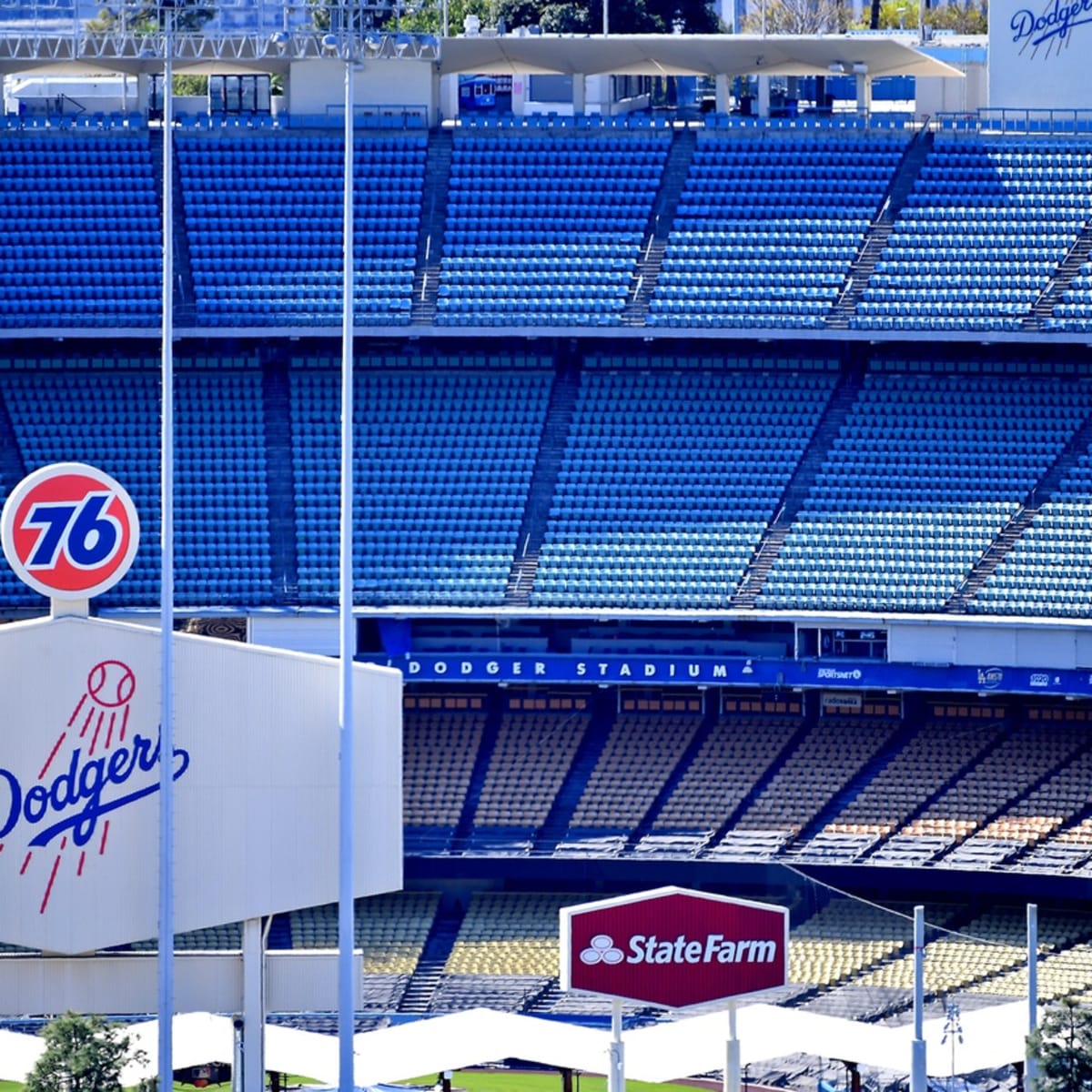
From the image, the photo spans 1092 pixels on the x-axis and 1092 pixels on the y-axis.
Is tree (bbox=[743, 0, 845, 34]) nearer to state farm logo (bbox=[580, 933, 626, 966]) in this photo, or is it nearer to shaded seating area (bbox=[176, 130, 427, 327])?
shaded seating area (bbox=[176, 130, 427, 327])

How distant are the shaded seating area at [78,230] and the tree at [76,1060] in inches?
883

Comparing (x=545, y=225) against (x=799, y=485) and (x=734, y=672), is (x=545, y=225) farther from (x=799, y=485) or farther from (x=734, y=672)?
(x=734, y=672)

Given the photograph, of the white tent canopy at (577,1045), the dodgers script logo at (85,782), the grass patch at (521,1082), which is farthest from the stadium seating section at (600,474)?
the dodgers script logo at (85,782)

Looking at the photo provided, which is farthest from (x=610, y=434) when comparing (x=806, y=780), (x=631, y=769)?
(x=806, y=780)

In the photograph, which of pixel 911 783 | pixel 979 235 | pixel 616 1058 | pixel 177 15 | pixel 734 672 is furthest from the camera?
pixel 979 235

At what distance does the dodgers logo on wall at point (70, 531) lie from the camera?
30.4 meters

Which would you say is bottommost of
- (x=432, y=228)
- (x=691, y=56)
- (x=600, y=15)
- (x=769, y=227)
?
(x=769, y=227)

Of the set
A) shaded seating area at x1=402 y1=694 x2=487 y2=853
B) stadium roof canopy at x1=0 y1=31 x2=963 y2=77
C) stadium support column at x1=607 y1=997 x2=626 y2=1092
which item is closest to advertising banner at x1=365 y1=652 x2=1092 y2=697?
shaded seating area at x1=402 y1=694 x2=487 y2=853

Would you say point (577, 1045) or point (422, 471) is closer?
point (577, 1045)

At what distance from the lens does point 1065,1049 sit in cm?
3344

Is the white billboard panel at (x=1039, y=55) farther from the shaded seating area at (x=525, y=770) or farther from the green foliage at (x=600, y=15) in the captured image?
the green foliage at (x=600, y=15)

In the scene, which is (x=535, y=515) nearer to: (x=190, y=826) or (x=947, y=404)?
(x=947, y=404)

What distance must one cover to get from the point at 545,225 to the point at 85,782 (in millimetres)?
25075

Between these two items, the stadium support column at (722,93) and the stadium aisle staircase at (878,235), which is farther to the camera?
the stadium support column at (722,93)
